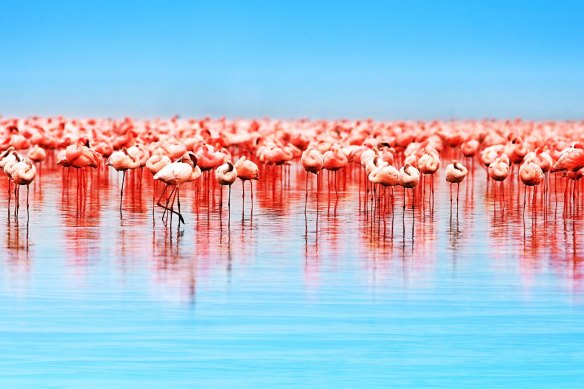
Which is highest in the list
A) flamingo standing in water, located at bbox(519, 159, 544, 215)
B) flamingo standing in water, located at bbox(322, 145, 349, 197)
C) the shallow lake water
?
flamingo standing in water, located at bbox(322, 145, 349, 197)

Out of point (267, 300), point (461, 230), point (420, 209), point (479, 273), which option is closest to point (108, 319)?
point (267, 300)

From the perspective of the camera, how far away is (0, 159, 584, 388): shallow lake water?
10859mm

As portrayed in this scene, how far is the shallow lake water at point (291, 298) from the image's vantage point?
10.9 metres

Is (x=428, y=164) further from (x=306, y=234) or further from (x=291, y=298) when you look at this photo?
(x=291, y=298)

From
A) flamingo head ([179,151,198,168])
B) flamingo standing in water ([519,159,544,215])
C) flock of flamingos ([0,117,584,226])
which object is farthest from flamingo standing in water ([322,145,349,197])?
flamingo head ([179,151,198,168])

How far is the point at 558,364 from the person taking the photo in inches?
433

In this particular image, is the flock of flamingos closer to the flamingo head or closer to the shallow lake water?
the flamingo head

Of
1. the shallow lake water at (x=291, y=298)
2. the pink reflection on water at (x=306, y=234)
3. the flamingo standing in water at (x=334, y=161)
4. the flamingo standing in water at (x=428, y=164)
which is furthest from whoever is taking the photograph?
the flamingo standing in water at (x=334, y=161)

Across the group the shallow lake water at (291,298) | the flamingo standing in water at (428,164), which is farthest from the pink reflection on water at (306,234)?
the flamingo standing in water at (428,164)

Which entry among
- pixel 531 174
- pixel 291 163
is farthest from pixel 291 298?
pixel 291 163

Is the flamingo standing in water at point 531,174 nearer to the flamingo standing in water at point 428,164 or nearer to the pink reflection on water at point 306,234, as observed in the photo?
the pink reflection on water at point 306,234

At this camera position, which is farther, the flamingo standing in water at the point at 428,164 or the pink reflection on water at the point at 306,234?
the flamingo standing in water at the point at 428,164

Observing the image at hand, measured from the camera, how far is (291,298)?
554 inches

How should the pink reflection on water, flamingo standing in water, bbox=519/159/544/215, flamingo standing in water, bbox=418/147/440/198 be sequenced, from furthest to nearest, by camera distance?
flamingo standing in water, bbox=418/147/440/198 < flamingo standing in water, bbox=519/159/544/215 < the pink reflection on water
